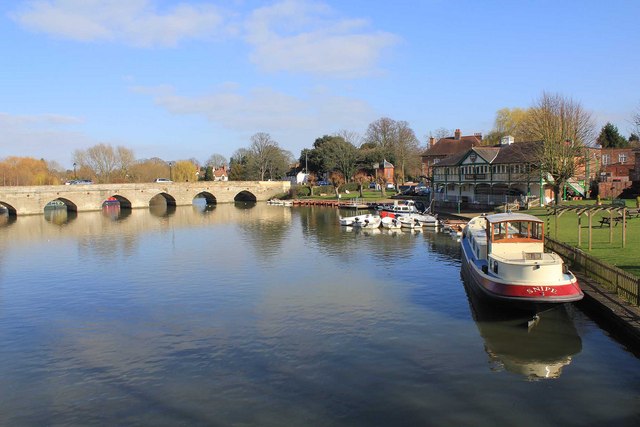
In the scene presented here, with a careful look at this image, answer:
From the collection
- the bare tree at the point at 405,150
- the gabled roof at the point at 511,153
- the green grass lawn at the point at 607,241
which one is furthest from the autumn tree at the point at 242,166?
the green grass lawn at the point at 607,241

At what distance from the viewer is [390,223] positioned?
52219 millimetres

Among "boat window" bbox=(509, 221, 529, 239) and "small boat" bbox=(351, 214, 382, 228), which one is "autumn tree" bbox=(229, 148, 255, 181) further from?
"boat window" bbox=(509, 221, 529, 239)

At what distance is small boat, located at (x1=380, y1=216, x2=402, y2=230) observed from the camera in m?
51.3

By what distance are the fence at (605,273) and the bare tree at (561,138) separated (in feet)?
85.6

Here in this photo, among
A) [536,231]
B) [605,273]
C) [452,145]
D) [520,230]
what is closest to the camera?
[605,273]

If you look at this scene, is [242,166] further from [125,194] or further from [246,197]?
[125,194]

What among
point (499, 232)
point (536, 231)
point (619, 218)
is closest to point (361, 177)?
point (619, 218)

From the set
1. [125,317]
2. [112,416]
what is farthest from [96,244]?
[112,416]

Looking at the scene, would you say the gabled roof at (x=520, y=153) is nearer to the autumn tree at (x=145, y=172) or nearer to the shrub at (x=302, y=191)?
the shrub at (x=302, y=191)

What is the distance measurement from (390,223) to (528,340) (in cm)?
3508

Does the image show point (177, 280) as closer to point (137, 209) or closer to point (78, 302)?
point (78, 302)

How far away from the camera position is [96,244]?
144ft

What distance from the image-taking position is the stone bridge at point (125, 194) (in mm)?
74062

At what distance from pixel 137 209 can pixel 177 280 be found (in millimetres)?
61959
